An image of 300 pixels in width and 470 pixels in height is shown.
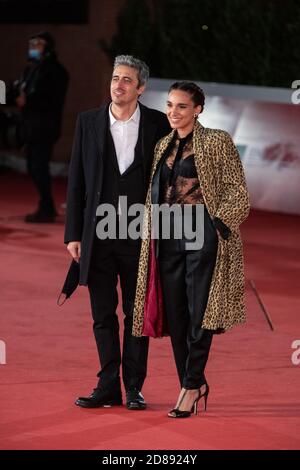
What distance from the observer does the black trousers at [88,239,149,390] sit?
694cm

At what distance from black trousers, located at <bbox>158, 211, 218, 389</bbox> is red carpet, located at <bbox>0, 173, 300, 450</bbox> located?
0.32 m

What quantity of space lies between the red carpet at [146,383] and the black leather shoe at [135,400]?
0.16 feet

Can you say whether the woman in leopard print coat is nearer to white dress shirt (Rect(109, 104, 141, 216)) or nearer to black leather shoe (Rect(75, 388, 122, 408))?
white dress shirt (Rect(109, 104, 141, 216))

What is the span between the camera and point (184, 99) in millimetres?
6723

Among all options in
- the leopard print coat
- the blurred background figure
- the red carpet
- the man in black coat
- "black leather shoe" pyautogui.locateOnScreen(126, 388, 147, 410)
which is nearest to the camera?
the red carpet

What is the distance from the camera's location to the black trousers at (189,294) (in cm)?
670

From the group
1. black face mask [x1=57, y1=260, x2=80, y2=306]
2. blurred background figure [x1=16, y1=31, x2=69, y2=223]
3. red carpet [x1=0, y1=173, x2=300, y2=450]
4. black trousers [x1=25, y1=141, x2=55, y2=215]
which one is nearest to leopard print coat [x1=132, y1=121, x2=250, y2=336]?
black face mask [x1=57, y1=260, x2=80, y2=306]

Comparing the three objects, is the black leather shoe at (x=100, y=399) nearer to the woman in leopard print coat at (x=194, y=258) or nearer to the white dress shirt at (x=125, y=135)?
the woman in leopard print coat at (x=194, y=258)

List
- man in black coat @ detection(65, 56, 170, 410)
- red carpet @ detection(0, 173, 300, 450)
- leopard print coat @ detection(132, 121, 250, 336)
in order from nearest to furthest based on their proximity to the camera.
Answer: red carpet @ detection(0, 173, 300, 450) < leopard print coat @ detection(132, 121, 250, 336) < man in black coat @ detection(65, 56, 170, 410)

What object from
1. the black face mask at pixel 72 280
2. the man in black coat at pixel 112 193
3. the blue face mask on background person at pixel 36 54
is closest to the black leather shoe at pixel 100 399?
the man in black coat at pixel 112 193

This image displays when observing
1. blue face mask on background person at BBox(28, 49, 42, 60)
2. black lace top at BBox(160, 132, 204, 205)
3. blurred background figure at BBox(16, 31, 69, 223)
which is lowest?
black lace top at BBox(160, 132, 204, 205)

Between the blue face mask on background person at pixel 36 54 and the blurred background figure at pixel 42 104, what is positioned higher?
the blue face mask on background person at pixel 36 54

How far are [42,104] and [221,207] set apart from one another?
8.12 m
